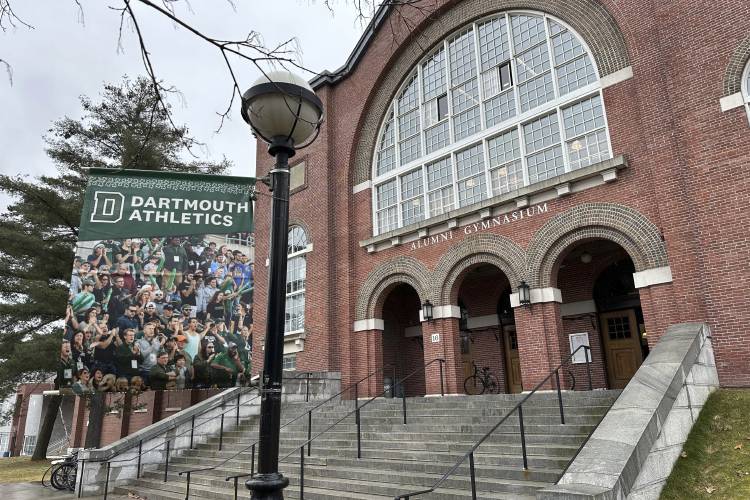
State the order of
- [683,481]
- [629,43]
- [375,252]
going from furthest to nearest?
[375,252]
[629,43]
[683,481]

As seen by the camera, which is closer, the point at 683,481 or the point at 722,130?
the point at 683,481

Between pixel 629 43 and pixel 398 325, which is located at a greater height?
pixel 629 43

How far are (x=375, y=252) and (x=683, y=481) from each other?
11811mm

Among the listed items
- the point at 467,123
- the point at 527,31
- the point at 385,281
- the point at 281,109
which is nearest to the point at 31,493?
the point at 385,281

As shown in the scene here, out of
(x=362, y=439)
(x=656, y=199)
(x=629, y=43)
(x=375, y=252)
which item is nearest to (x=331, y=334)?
(x=375, y=252)

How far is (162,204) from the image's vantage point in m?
5.00

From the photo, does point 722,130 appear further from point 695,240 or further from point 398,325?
point 398,325

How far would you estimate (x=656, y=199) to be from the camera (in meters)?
11.2

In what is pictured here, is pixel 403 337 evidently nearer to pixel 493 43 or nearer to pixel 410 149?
pixel 410 149

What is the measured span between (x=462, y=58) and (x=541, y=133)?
4.13 metres

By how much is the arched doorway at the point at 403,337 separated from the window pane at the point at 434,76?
22.4ft

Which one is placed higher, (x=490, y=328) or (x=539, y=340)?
(x=490, y=328)

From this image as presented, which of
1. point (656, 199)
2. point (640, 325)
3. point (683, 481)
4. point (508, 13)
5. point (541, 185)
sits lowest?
point (683, 481)

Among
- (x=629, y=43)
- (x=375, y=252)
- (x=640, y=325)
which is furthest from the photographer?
(x=375, y=252)
